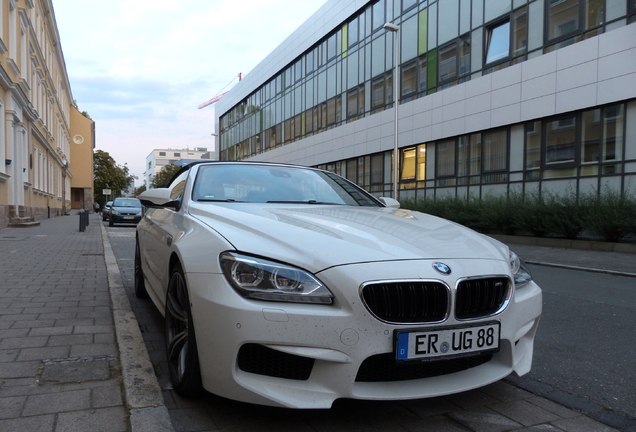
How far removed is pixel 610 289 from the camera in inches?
279

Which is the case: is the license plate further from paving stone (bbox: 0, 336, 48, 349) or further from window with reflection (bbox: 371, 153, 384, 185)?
window with reflection (bbox: 371, 153, 384, 185)

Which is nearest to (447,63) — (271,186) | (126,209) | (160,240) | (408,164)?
(408,164)

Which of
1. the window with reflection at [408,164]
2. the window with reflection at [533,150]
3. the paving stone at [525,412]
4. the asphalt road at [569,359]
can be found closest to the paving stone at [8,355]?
the asphalt road at [569,359]

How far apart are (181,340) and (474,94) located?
19.0 meters

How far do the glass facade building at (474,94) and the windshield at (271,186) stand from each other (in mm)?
13339

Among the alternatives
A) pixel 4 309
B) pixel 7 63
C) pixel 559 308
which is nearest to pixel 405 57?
pixel 7 63

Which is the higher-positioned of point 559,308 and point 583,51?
point 583,51

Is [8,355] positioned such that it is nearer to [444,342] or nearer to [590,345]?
[444,342]

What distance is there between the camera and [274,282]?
230 centimetres

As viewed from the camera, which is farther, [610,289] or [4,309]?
[610,289]

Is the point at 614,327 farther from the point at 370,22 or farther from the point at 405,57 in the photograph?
the point at 370,22

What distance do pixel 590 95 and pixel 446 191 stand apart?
712cm

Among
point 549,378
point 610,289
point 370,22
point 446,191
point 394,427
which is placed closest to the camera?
point 394,427

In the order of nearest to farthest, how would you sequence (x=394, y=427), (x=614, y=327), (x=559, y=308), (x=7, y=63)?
(x=394, y=427) < (x=614, y=327) < (x=559, y=308) < (x=7, y=63)
